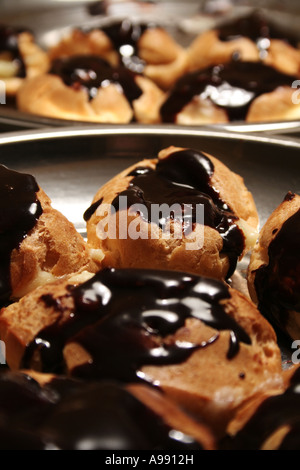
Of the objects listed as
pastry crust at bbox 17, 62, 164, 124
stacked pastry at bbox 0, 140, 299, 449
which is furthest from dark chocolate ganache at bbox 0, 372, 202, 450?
pastry crust at bbox 17, 62, 164, 124

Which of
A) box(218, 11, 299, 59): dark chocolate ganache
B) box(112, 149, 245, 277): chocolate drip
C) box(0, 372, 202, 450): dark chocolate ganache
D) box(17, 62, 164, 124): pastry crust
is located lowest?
box(17, 62, 164, 124): pastry crust

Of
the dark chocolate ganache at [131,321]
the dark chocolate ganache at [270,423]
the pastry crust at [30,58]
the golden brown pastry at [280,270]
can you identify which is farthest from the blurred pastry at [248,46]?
the dark chocolate ganache at [270,423]

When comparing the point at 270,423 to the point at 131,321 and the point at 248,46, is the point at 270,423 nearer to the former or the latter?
the point at 131,321

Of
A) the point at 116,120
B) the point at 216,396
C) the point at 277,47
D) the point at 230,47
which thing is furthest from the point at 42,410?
the point at 277,47

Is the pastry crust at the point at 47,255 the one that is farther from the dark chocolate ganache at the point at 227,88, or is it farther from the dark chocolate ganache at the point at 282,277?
the dark chocolate ganache at the point at 227,88

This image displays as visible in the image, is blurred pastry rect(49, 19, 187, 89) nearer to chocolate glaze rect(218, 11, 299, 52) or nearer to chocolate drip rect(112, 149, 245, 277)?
chocolate glaze rect(218, 11, 299, 52)

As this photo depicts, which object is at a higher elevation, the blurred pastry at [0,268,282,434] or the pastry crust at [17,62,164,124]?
the blurred pastry at [0,268,282,434]

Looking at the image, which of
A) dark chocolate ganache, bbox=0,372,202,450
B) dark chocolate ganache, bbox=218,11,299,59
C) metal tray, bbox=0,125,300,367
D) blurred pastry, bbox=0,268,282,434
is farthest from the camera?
dark chocolate ganache, bbox=218,11,299,59
